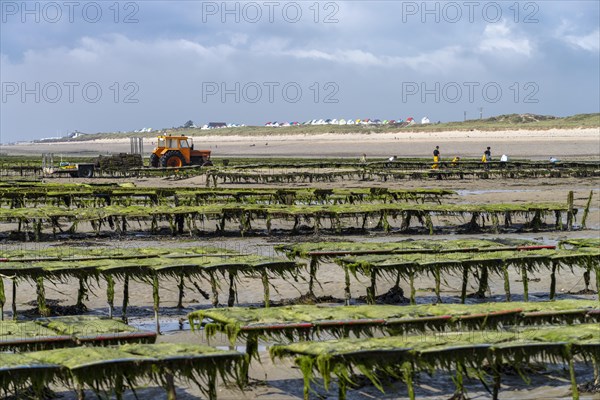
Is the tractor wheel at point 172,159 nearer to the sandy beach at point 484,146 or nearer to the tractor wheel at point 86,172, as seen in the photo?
the tractor wheel at point 86,172

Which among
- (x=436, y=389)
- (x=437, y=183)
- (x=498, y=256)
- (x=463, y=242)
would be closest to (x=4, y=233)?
(x=463, y=242)

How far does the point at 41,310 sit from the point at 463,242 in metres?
9.01

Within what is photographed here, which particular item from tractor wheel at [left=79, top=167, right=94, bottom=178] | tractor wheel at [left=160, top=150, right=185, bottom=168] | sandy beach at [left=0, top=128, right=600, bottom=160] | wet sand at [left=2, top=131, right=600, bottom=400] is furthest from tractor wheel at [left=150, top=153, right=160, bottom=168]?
sandy beach at [left=0, top=128, right=600, bottom=160]

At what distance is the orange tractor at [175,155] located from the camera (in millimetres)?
59625

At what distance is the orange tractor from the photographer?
5962 cm

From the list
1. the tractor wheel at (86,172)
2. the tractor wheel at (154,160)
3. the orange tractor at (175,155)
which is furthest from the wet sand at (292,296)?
the tractor wheel at (86,172)

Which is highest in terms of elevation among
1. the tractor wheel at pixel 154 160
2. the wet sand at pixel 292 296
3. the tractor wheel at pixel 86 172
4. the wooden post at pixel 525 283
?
the tractor wheel at pixel 154 160

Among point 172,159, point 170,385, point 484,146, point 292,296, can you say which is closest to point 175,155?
point 172,159

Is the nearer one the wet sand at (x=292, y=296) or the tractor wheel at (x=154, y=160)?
the wet sand at (x=292, y=296)

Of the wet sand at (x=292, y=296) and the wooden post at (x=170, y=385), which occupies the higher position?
the wooden post at (x=170, y=385)

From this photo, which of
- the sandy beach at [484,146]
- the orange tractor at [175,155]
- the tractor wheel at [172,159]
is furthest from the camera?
the sandy beach at [484,146]

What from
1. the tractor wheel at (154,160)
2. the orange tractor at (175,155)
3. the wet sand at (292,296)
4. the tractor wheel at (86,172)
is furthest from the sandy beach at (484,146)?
the wet sand at (292,296)

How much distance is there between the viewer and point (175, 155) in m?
60.0

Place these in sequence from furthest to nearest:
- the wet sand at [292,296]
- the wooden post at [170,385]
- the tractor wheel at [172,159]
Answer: the tractor wheel at [172,159], the wet sand at [292,296], the wooden post at [170,385]
